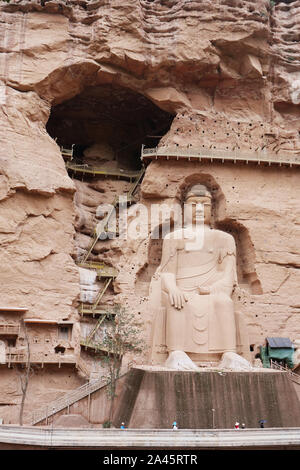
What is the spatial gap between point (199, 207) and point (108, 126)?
36.1 feet

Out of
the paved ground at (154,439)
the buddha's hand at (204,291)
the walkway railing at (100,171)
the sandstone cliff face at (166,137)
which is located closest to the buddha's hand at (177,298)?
the buddha's hand at (204,291)

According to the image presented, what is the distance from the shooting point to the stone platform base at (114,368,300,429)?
1044cm

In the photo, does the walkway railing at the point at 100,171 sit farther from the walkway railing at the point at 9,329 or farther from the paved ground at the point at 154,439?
the paved ground at the point at 154,439

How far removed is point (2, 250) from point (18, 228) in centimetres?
100

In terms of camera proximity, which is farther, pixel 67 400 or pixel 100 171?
pixel 100 171

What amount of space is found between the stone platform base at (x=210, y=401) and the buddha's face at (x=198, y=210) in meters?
4.92

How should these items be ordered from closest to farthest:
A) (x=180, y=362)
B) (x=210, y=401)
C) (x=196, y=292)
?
(x=210, y=401)
(x=180, y=362)
(x=196, y=292)

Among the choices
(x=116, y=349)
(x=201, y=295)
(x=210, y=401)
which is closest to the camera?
(x=210, y=401)

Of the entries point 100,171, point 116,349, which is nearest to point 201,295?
point 116,349

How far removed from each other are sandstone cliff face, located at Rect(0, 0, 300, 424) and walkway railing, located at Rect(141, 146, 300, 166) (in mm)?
369

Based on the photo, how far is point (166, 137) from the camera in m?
20.8

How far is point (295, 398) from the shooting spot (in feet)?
36.2

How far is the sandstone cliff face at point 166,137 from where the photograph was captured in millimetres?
17703

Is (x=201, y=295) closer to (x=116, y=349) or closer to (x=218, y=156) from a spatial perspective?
(x=116, y=349)
